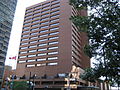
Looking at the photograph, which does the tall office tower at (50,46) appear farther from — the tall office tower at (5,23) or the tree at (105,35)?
the tree at (105,35)

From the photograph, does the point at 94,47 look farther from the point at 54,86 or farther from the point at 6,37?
the point at 6,37

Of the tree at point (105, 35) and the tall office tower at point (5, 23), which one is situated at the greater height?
the tall office tower at point (5, 23)

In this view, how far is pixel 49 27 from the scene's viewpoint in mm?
80312

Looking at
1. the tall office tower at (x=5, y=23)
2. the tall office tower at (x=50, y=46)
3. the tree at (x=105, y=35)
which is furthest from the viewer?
the tall office tower at (x=50, y=46)

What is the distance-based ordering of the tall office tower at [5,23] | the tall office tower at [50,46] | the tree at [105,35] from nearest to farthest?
the tree at [105,35] < the tall office tower at [5,23] < the tall office tower at [50,46]

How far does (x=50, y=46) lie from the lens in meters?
74.4

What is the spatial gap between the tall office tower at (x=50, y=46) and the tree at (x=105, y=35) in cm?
5083

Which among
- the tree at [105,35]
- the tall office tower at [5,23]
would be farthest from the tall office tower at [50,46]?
the tree at [105,35]

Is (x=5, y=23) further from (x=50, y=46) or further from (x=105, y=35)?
(x=105, y=35)

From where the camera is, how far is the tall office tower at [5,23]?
62.8 metres

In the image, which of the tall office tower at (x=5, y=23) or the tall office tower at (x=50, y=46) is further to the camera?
the tall office tower at (x=50, y=46)

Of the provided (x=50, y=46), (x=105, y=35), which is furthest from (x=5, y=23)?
(x=105, y=35)

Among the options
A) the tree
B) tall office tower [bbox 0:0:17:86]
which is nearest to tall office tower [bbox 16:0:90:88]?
tall office tower [bbox 0:0:17:86]

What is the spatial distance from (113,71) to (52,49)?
64.7 metres
